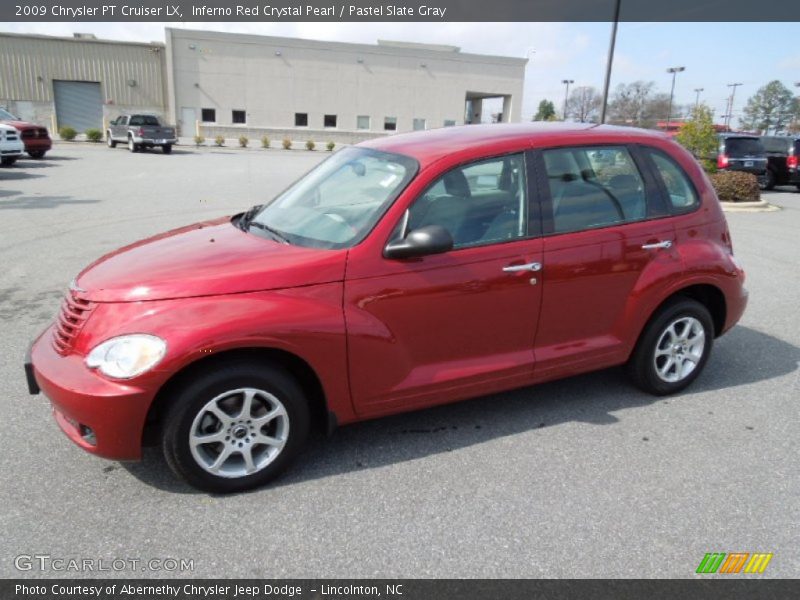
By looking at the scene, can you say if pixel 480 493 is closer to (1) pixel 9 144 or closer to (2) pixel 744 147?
(2) pixel 744 147

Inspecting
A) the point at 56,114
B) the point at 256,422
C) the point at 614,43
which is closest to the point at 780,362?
the point at 256,422

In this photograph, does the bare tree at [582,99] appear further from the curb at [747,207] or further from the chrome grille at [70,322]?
the chrome grille at [70,322]

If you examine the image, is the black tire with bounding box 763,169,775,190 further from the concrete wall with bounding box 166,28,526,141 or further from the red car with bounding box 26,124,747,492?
the concrete wall with bounding box 166,28,526,141

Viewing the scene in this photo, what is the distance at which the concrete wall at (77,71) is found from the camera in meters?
45.0

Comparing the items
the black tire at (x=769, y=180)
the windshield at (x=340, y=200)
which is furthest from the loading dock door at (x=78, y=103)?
the windshield at (x=340, y=200)

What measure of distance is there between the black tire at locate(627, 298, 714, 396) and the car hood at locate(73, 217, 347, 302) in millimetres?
2268

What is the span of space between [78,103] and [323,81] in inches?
739

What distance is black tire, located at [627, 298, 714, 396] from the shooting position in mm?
4180

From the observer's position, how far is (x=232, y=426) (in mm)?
3061

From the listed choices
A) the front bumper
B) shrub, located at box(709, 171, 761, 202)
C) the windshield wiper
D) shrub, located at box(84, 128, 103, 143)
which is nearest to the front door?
the windshield wiper

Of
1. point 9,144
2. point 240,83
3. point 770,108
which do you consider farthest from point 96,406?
point 770,108

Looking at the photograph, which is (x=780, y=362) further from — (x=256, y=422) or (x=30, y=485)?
(x=30, y=485)

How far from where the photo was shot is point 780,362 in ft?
16.2
